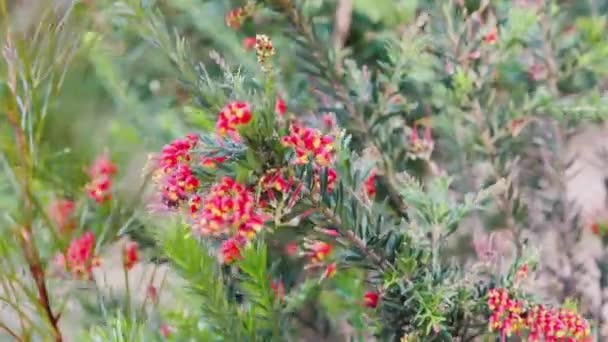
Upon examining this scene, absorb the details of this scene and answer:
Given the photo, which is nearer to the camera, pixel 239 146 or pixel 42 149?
pixel 239 146

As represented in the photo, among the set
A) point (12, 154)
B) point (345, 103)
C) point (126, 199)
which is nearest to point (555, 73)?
point (345, 103)

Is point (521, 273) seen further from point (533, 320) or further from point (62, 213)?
point (62, 213)

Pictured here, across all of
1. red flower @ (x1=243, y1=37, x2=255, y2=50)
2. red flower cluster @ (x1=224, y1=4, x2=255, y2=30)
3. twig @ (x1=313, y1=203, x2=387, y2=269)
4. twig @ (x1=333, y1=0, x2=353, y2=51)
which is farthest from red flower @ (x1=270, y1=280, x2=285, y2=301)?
twig @ (x1=333, y1=0, x2=353, y2=51)

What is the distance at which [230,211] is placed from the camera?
2.12 ft

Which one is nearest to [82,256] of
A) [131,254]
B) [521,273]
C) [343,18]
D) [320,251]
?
[131,254]

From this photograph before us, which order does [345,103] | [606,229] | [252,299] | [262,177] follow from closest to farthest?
[262,177] < [252,299] < [345,103] < [606,229]

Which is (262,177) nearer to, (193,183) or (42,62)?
(193,183)

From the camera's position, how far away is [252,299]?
74cm

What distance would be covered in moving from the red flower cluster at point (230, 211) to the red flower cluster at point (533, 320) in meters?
0.24

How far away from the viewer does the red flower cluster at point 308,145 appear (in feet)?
2.08

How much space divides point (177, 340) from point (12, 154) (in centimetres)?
25

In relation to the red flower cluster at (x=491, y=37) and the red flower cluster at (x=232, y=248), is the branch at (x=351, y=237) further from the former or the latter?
the red flower cluster at (x=491, y=37)

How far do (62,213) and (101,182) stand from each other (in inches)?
3.6

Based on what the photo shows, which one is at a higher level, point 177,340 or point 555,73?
point 555,73
